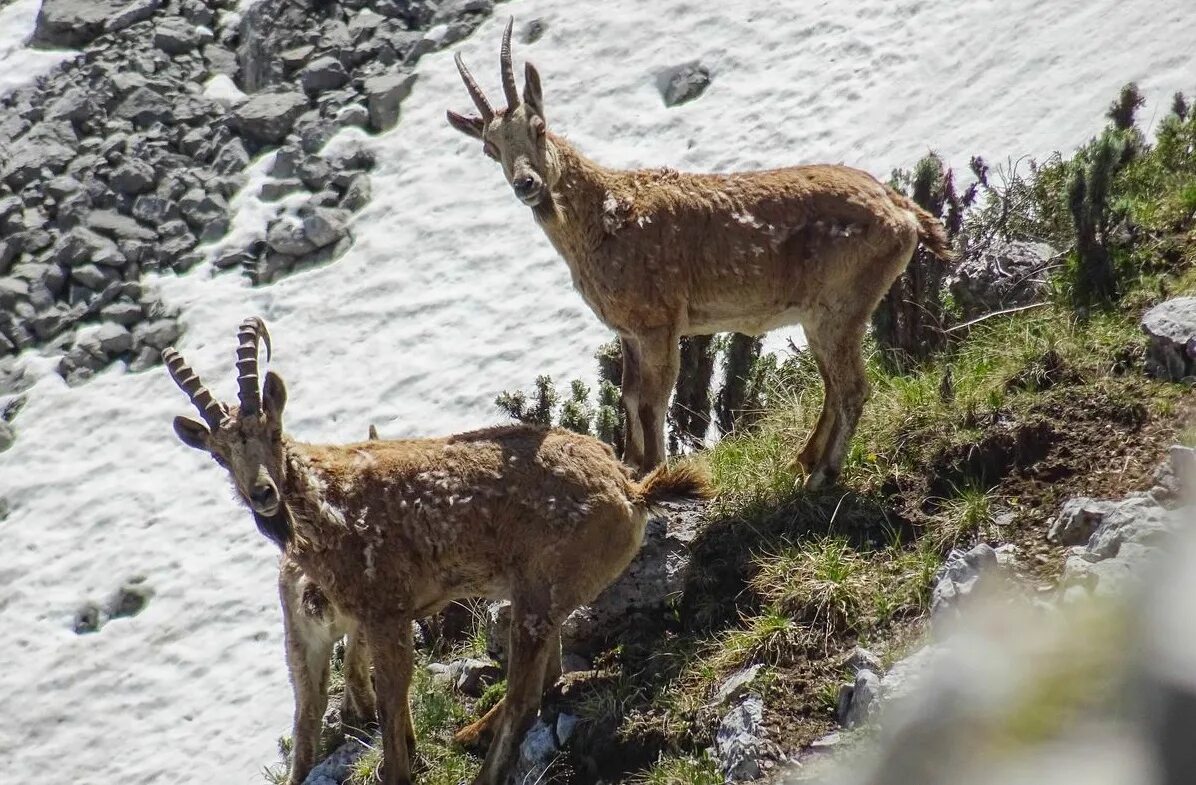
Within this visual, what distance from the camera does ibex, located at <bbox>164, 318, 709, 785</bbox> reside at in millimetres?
7688

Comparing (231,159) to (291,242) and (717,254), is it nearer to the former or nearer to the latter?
(291,242)

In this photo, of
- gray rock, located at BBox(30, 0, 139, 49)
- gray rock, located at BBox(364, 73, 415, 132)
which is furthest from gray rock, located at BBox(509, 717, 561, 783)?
gray rock, located at BBox(30, 0, 139, 49)

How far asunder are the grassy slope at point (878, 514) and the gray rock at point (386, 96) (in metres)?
10.4

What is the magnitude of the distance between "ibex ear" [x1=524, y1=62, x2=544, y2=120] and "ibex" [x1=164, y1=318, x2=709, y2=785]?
307cm

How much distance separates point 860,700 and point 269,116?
585 inches

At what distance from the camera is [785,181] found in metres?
9.73

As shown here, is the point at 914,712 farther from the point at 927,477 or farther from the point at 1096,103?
the point at 1096,103

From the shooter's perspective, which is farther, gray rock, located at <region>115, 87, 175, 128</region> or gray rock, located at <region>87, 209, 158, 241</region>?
gray rock, located at <region>115, 87, 175, 128</region>

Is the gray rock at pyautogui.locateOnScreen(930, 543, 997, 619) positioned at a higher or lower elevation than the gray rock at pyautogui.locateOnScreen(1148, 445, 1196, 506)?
lower

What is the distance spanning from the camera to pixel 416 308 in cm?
1631

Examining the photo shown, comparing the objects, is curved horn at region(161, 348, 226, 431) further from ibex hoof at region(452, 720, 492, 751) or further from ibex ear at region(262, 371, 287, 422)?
ibex hoof at region(452, 720, 492, 751)

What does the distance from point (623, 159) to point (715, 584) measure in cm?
950

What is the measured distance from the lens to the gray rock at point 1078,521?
740 cm

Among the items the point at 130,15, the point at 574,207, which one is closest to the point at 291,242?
the point at 130,15
